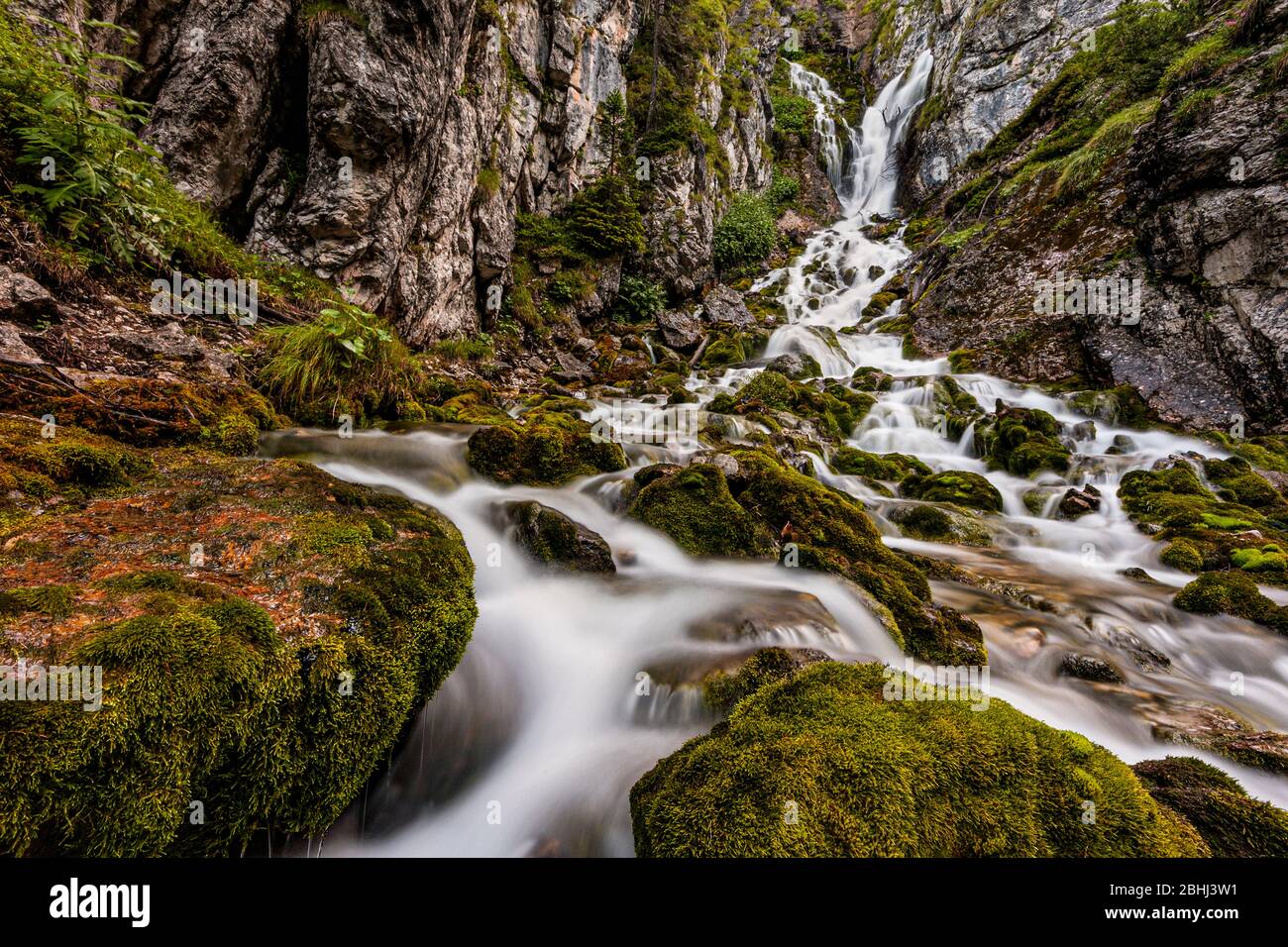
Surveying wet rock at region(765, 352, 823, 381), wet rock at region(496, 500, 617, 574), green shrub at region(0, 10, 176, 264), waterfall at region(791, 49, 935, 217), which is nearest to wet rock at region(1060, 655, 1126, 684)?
wet rock at region(496, 500, 617, 574)

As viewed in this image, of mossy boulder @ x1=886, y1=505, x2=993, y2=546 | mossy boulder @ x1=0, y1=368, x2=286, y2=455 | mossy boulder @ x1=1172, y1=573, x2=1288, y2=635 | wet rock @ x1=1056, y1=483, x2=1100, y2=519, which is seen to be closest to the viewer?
mossy boulder @ x1=0, y1=368, x2=286, y2=455

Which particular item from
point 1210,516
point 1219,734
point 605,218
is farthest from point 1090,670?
point 605,218

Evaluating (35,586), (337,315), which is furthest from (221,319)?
(35,586)

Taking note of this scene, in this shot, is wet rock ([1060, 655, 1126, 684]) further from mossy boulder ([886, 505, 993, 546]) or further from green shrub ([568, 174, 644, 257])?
green shrub ([568, 174, 644, 257])

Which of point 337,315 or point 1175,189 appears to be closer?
point 337,315

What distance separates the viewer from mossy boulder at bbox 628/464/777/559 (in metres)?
5.16

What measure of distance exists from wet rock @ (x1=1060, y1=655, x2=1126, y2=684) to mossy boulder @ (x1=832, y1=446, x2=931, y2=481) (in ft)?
19.1

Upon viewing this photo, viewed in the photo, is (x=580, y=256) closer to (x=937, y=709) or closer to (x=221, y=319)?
(x=221, y=319)

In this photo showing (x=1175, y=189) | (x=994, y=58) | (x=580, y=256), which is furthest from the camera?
(x=994, y=58)

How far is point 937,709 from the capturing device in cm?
204

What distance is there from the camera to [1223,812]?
1779 mm

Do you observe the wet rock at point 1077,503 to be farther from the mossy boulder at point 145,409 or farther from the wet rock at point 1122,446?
the mossy boulder at point 145,409

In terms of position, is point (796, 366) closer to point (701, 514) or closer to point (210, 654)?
point (701, 514)
